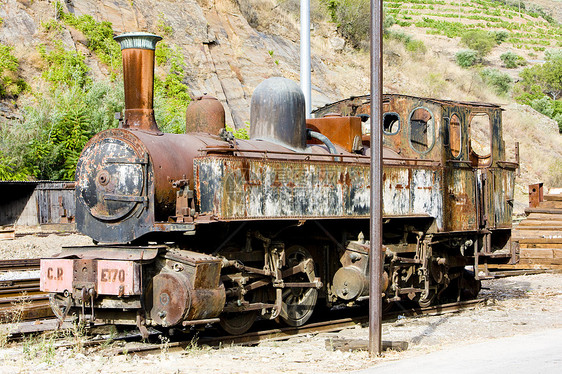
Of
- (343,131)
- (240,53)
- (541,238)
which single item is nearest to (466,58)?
(240,53)

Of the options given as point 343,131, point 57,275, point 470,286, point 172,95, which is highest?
point 172,95

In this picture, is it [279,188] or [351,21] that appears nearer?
[279,188]

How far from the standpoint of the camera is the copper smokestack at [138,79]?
29.5ft

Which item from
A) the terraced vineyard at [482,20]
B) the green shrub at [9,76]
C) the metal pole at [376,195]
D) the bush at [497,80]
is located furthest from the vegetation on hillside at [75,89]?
the terraced vineyard at [482,20]

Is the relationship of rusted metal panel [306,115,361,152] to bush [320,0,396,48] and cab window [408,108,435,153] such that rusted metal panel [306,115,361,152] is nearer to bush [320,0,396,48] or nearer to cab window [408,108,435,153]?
cab window [408,108,435,153]

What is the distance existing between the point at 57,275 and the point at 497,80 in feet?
162

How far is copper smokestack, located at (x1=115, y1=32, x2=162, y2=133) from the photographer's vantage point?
8.98m

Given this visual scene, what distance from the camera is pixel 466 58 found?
60125 mm

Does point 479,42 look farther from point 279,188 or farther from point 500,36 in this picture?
point 279,188

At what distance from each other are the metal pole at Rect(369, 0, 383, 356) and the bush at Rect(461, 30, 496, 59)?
2291 inches

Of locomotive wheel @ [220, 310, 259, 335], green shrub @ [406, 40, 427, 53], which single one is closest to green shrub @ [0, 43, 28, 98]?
locomotive wheel @ [220, 310, 259, 335]

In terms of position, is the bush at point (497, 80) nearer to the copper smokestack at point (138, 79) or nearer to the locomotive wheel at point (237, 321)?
the locomotive wheel at point (237, 321)

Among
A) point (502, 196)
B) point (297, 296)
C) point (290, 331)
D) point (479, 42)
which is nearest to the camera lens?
point (290, 331)

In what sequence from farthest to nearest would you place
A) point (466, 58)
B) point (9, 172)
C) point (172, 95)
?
point (466, 58) < point (172, 95) < point (9, 172)
